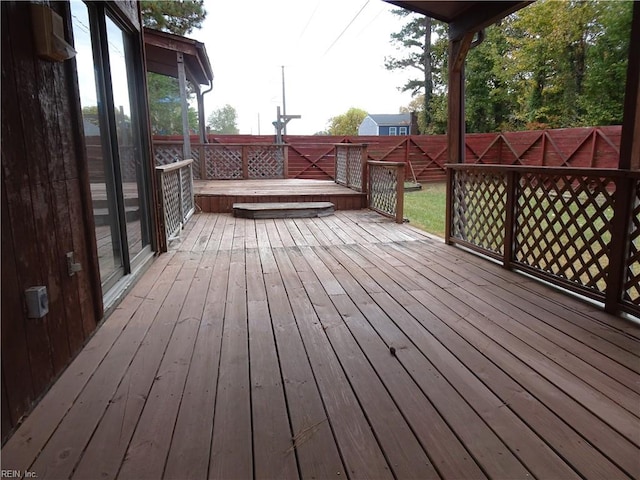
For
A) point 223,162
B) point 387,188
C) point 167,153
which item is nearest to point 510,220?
point 387,188

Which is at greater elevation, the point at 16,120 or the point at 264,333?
the point at 16,120

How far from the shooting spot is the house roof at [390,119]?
34.6 m

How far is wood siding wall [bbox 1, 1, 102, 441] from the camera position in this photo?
1497 millimetres

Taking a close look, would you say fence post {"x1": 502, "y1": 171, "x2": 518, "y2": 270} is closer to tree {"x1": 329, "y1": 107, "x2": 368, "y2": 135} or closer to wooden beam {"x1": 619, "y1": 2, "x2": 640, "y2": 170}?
wooden beam {"x1": 619, "y1": 2, "x2": 640, "y2": 170}

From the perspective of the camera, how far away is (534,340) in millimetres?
2232

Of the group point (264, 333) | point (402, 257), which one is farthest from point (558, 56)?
point (264, 333)

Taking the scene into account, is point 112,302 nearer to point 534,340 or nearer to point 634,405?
point 534,340

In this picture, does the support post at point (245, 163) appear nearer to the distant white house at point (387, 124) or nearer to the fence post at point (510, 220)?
the fence post at point (510, 220)

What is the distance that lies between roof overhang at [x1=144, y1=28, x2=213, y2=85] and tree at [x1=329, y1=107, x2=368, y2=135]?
29.2 metres

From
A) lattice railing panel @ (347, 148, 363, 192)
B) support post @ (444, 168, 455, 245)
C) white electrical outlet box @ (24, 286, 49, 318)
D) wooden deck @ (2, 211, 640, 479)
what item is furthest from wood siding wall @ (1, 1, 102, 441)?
lattice railing panel @ (347, 148, 363, 192)

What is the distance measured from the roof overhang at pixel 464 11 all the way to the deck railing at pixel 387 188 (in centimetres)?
189

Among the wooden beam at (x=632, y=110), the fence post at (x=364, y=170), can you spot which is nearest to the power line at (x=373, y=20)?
the fence post at (x=364, y=170)

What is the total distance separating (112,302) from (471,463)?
2258 mm

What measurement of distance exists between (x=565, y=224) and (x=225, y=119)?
49.1 m
